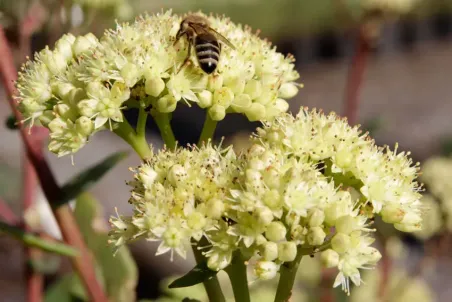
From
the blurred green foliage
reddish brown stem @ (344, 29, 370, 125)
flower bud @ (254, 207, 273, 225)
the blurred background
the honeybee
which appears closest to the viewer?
flower bud @ (254, 207, 273, 225)

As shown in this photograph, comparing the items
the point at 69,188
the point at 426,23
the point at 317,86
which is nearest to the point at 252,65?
the point at 69,188

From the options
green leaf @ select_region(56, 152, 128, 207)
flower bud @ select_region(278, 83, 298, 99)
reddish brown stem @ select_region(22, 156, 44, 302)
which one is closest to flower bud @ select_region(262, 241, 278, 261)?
flower bud @ select_region(278, 83, 298, 99)

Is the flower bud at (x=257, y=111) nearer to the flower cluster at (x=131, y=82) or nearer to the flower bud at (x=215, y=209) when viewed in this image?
the flower cluster at (x=131, y=82)

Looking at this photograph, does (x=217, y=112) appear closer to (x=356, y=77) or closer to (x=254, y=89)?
(x=254, y=89)

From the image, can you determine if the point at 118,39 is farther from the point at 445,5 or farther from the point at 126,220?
the point at 445,5

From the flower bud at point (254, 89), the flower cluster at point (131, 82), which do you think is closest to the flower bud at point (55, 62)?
the flower cluster at point (131, 82)

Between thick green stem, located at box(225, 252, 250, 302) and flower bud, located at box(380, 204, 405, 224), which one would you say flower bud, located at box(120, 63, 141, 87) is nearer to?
thick green stem, located at box(225, 252, 250, 302)
